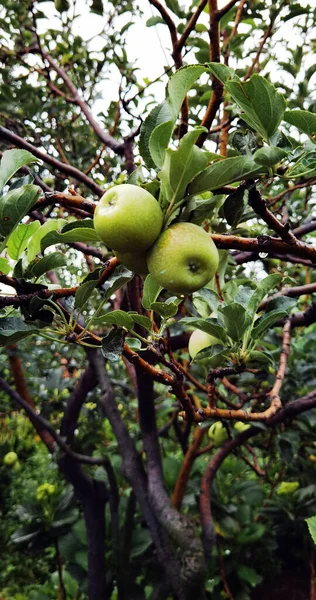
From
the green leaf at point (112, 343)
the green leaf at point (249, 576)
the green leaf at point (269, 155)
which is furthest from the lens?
the green leaf at point (249, 576)

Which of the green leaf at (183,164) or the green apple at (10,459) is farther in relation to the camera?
the green apple at (10,459)

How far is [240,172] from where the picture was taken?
0.52m

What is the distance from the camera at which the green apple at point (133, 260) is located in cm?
62

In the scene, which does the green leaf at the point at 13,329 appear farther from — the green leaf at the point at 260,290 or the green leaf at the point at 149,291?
the green leaf at the point at 260,290

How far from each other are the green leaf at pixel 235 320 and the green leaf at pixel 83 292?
0.94 ft

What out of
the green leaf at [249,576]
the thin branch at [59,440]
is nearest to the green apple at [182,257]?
the thin branch at [59,440]

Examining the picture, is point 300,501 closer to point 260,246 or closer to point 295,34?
point 260,246

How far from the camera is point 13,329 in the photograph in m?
0.65

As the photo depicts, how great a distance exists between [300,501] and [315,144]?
2188 millimetres

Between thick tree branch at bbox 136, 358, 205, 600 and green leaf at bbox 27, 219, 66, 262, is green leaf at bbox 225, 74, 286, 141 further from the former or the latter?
thick tree branch at bbox 136, 358, 205, 600

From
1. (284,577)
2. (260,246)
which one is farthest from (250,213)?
(284,577)

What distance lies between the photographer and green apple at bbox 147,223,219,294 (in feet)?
1.87

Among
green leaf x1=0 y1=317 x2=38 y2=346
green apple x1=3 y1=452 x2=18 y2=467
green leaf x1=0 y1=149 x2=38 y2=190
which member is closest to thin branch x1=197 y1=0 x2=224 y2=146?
green leaf x1=0 y1=149 x2=38 y2=190

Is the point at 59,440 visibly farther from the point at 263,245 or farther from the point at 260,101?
the point at 260,101
